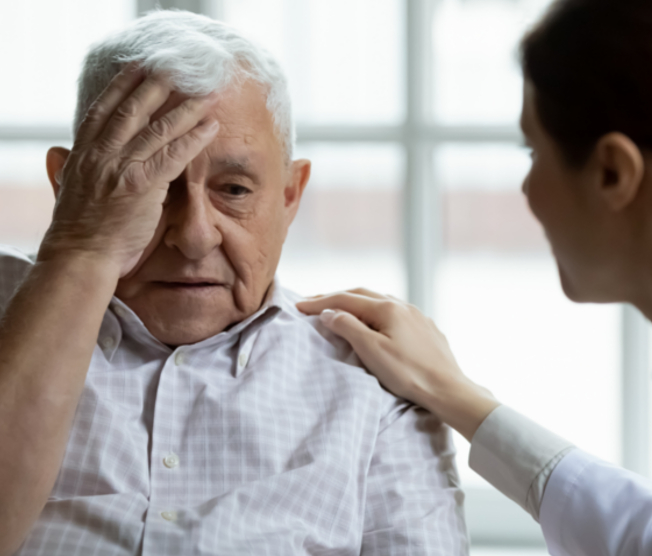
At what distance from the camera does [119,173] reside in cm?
111

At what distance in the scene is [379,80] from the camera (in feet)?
7.11

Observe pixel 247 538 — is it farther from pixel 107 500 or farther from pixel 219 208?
pixel 219 208

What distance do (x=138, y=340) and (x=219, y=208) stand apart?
33cm

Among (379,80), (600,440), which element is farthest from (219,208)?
(600,440)

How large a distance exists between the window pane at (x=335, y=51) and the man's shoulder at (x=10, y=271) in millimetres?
1102

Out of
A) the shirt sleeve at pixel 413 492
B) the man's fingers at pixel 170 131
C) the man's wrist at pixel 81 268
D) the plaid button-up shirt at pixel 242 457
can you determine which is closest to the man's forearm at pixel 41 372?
the man's wrist at pixel 81 268

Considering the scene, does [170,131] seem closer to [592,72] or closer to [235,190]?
[235,190]

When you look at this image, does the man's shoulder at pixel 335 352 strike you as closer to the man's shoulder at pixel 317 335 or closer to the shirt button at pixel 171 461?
the man's shoulder at pixel 317 335

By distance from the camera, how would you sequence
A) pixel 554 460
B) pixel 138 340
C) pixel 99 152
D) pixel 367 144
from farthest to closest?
pixel 367 144 → pixel 138 340 → pixel 554 460 → pixel 99 152

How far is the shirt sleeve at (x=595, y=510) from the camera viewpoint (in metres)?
1.09

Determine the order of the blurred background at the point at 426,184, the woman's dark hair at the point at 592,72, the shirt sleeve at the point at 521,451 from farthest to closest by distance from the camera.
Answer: the blurred background at the point at 426,184
the shirt sleeve at the point at 521,451
the woman's dark hair at the point at 592,72

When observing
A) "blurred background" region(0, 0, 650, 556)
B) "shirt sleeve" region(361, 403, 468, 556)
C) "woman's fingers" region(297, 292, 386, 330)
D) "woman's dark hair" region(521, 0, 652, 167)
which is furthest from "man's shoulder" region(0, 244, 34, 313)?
"woman's dark hair" region(521, 0, 652, 167)

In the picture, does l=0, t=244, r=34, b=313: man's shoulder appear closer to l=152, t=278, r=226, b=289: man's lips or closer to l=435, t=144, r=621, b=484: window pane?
l=152, t=278, r=226, b=289: man's lips

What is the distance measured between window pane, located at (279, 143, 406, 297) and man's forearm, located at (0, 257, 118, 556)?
3.83 feet
